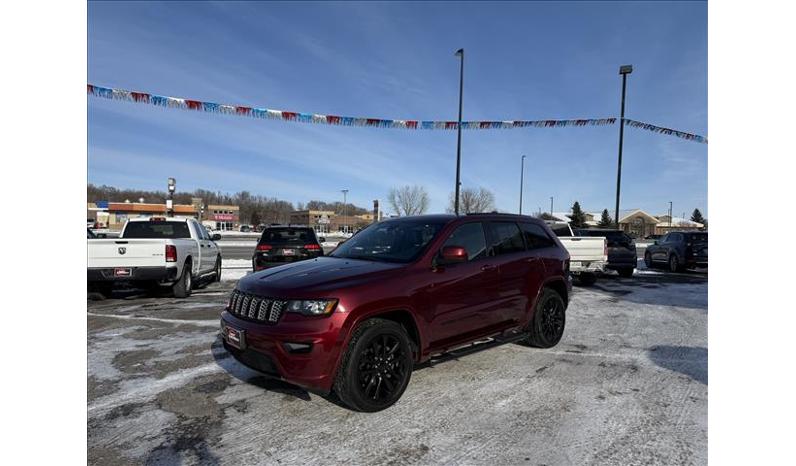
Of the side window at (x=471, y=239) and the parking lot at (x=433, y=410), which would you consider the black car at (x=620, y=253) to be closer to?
the parking lot at (x=433, y=410)

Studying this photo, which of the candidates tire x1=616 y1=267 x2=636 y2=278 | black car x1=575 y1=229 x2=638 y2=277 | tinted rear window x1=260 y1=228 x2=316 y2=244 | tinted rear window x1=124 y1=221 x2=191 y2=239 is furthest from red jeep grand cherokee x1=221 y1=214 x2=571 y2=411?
tire x1=616 y1=267 x2=636 y2=278

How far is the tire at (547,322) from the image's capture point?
5562 millimetres

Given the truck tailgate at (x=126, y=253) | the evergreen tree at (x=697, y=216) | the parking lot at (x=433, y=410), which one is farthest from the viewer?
the evergreen tree at (x=697, y=216)

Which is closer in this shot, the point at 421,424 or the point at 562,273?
the point at 421,424

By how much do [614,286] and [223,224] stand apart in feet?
343

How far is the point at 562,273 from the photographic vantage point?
6.02m

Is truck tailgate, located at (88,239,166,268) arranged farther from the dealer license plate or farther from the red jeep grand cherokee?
the dealer license plate

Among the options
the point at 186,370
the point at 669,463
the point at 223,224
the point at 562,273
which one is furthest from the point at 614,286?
the point at 223,224

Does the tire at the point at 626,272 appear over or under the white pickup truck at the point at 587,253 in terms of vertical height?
under

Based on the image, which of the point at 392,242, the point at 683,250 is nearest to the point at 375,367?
the point at 392,242

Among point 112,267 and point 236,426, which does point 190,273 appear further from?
point 236,426

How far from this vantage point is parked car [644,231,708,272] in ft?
51.7

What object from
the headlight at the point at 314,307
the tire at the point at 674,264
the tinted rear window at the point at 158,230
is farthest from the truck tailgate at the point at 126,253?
the tire at the point at 674,264

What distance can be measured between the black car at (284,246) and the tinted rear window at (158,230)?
1.77 meters
